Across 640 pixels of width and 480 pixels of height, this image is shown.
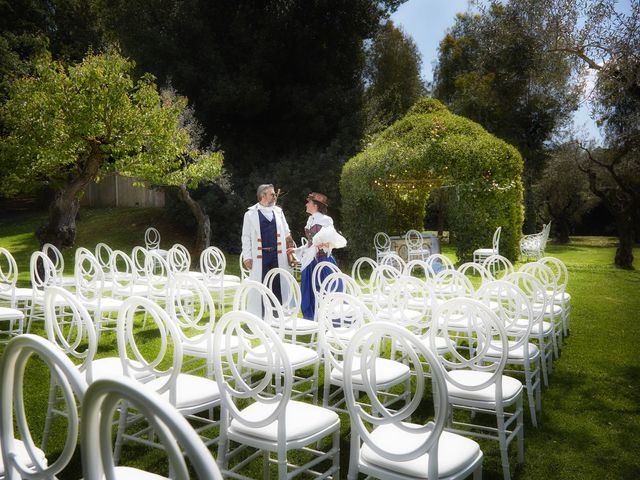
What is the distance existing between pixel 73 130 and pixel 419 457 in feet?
20.9

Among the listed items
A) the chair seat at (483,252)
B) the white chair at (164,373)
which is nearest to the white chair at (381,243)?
the chair seat at (483,252)

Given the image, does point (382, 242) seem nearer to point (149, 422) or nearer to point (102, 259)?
point (102, 259)

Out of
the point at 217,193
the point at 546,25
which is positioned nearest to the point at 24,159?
the point at 546,25

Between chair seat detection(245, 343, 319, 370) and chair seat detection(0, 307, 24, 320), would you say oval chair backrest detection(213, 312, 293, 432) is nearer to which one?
chair seat detection(245, 343, 319, 370)

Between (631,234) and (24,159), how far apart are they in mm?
13929

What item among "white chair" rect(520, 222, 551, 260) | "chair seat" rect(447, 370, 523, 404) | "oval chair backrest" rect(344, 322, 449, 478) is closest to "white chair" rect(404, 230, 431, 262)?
"white chair" rect(520, 222, 551, 260)

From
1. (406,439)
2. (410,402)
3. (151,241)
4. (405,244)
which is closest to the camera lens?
(410,402)

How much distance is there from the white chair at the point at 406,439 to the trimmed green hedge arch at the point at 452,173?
9.41 metres

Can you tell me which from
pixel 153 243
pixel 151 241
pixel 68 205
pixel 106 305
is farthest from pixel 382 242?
pixel 106 305

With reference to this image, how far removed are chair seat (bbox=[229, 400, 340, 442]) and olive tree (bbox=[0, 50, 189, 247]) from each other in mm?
5516

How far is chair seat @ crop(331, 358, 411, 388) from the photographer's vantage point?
2.97m

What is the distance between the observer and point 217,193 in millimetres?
16594

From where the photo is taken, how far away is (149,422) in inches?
41.2

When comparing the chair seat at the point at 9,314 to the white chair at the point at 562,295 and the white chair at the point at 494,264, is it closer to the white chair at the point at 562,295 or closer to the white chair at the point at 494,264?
the white chair at the point at 494,264
